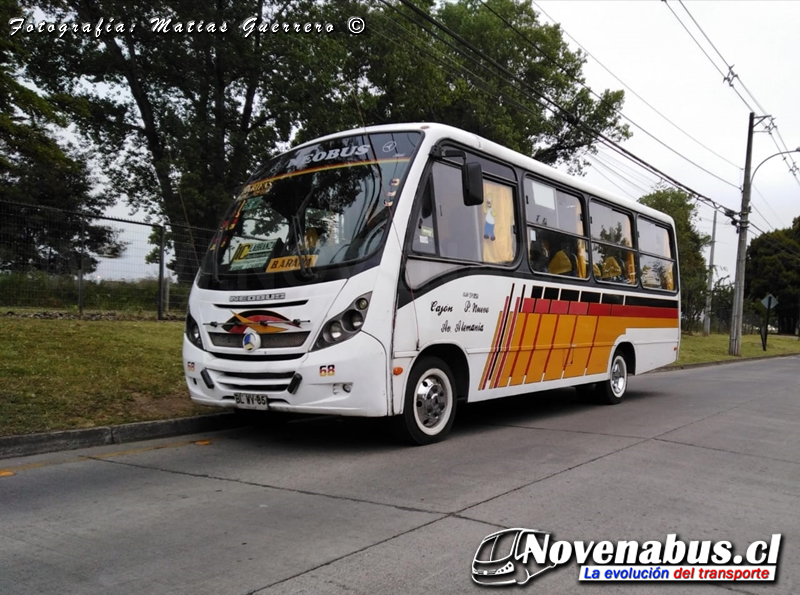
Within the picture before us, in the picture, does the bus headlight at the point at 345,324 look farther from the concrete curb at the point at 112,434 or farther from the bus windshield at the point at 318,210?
the concrete curb at the point at 112,434

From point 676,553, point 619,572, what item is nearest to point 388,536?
point 619,572

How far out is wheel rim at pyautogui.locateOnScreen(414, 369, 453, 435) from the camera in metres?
6.88

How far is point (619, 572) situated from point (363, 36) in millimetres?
26140

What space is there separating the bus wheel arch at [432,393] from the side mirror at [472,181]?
156 centimetres

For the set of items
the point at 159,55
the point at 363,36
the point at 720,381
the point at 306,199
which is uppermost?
the point at 363,36

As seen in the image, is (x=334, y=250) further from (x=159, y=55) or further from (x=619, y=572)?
(x=159, y=55)

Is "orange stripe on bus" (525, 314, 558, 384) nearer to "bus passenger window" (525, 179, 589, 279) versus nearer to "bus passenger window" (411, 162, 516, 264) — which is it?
"bus passenger window" (525, 179, 589, 279)

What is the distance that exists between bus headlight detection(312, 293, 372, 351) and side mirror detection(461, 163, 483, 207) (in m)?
1.53

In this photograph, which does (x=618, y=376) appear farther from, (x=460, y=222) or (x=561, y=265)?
(x=460, y=222)

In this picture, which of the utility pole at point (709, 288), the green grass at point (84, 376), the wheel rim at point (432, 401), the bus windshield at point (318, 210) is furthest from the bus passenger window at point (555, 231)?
the utility pole at point (709, 288)

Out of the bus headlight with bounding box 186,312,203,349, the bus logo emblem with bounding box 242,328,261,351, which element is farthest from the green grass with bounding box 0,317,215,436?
the bus logo emblem with bounding box 242,328,261,351

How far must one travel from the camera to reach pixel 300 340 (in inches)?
249

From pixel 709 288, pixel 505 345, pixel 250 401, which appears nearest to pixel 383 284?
pixel 250 401

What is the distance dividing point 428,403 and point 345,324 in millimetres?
1386
